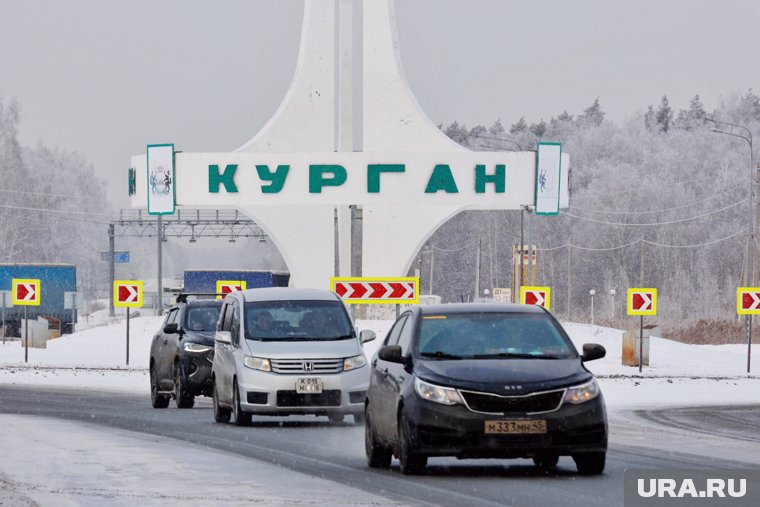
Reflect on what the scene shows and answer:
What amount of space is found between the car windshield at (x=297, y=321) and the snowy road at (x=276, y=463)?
47.9 inches

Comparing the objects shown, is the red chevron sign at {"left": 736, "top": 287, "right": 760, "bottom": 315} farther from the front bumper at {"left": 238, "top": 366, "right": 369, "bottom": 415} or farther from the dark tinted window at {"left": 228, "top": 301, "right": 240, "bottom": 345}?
the front bumper at {"left": 238, "top": 366, "right": 369, "bottom": 415}

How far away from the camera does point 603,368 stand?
45.5 m

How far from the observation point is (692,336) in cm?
8069

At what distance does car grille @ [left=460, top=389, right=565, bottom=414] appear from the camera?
14719 mm

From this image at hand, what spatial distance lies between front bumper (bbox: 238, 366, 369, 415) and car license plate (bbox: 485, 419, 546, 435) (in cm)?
837

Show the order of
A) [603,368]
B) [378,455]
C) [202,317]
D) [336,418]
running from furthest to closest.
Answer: [603,368] → [202,317] → [336,418] → [378,455]

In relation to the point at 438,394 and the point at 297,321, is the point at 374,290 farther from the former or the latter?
the point at 438,394

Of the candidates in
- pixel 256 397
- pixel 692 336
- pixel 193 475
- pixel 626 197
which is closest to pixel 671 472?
pixel 193 475

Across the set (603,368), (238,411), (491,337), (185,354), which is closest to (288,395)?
(238,411)

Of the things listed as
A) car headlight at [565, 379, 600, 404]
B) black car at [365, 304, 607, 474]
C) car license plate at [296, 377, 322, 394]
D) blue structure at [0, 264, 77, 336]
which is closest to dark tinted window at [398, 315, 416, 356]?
black car at [365, 304, 607, 474]

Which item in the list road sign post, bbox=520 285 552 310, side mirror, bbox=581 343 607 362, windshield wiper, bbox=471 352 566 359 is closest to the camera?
windshield wiper, bbox=471 352 566 359

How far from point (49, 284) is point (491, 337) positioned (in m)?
70.4

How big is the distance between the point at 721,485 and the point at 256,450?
5.81m

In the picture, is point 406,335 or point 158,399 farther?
point 158,399
